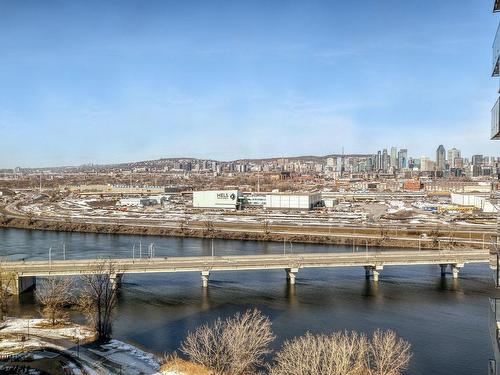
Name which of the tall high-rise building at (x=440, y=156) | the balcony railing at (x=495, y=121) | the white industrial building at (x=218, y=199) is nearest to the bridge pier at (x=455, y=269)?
the balcony railing at (x=495, y=121)

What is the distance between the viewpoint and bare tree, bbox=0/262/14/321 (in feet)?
27.0

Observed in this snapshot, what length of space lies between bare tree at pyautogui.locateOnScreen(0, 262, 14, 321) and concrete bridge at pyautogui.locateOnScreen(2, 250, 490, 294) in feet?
0.38

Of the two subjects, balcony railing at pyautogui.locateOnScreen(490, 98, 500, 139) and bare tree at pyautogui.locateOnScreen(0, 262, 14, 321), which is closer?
balcony railing at pyautogui.locateOnScreen(490, 98, 500, 139)

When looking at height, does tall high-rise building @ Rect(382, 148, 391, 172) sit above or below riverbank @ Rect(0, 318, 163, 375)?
above

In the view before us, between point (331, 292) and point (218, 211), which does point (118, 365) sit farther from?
point (218, 211)

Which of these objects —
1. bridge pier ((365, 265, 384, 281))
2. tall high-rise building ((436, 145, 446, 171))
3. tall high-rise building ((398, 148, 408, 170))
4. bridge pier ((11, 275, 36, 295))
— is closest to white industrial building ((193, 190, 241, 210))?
bridge pier ((365, 265, 384, 281))

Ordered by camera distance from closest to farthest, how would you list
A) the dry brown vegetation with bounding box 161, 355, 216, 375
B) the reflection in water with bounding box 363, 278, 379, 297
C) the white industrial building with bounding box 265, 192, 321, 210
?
the dry brown vegetation with bounding box 161, 355, 216, 375 < the reflection in water with bounding box 363, 278, 379, 297 < the white industrial building with bounding box 265, 192, 321, 210

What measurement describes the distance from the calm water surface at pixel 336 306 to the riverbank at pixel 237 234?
3.32m

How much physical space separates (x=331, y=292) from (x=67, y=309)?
185 inches

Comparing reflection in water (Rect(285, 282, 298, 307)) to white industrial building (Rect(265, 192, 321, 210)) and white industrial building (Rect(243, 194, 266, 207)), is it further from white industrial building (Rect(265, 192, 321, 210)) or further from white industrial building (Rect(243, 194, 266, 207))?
white industrial building (Rect(243, 194, 266, 207))

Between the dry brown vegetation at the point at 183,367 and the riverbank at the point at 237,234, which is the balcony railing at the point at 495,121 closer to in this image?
the dry brown vegetation at the point at 183,367

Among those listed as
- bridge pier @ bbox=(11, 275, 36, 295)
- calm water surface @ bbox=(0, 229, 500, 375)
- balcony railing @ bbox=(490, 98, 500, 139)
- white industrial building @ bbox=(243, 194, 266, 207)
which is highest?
balcony railing @ bbox=(490, 98, 500, 139)

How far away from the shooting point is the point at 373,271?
1078 cm

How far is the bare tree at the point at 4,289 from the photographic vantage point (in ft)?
27.0
